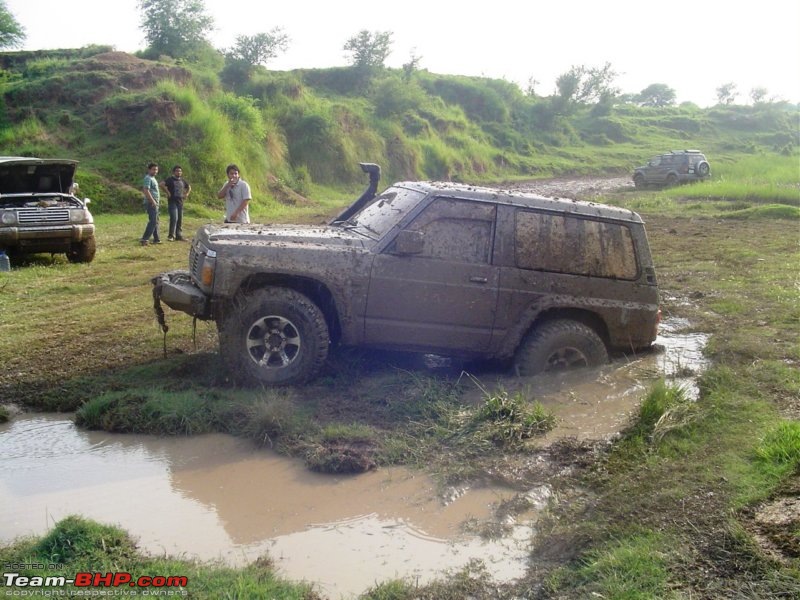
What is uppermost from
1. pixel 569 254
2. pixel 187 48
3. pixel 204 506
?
pixel 187 48

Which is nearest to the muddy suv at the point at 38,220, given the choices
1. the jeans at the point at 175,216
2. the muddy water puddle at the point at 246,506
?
the jeans at the point at 175,216

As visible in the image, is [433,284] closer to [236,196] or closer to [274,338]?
[274,338]

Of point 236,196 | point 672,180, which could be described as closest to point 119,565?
point 236,196

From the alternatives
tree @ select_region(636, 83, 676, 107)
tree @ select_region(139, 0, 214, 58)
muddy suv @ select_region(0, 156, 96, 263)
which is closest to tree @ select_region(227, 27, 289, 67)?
tree @ select_region(139, 0, 214, 58)

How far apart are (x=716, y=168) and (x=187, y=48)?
25.2m

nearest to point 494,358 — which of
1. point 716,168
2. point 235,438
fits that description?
point 235,438

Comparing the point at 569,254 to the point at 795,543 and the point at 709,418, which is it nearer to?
the point at 709,418

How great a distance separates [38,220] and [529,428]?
388 inches

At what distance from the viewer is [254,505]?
16.0 feet

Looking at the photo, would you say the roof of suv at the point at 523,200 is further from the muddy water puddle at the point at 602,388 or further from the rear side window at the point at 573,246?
the muddy water puddle at the point at 602,388

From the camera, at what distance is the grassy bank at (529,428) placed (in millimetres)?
3951

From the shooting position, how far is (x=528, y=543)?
448cm

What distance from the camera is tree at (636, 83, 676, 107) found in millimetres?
93750

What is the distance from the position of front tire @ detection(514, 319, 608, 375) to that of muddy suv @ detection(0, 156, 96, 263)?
8.81m
